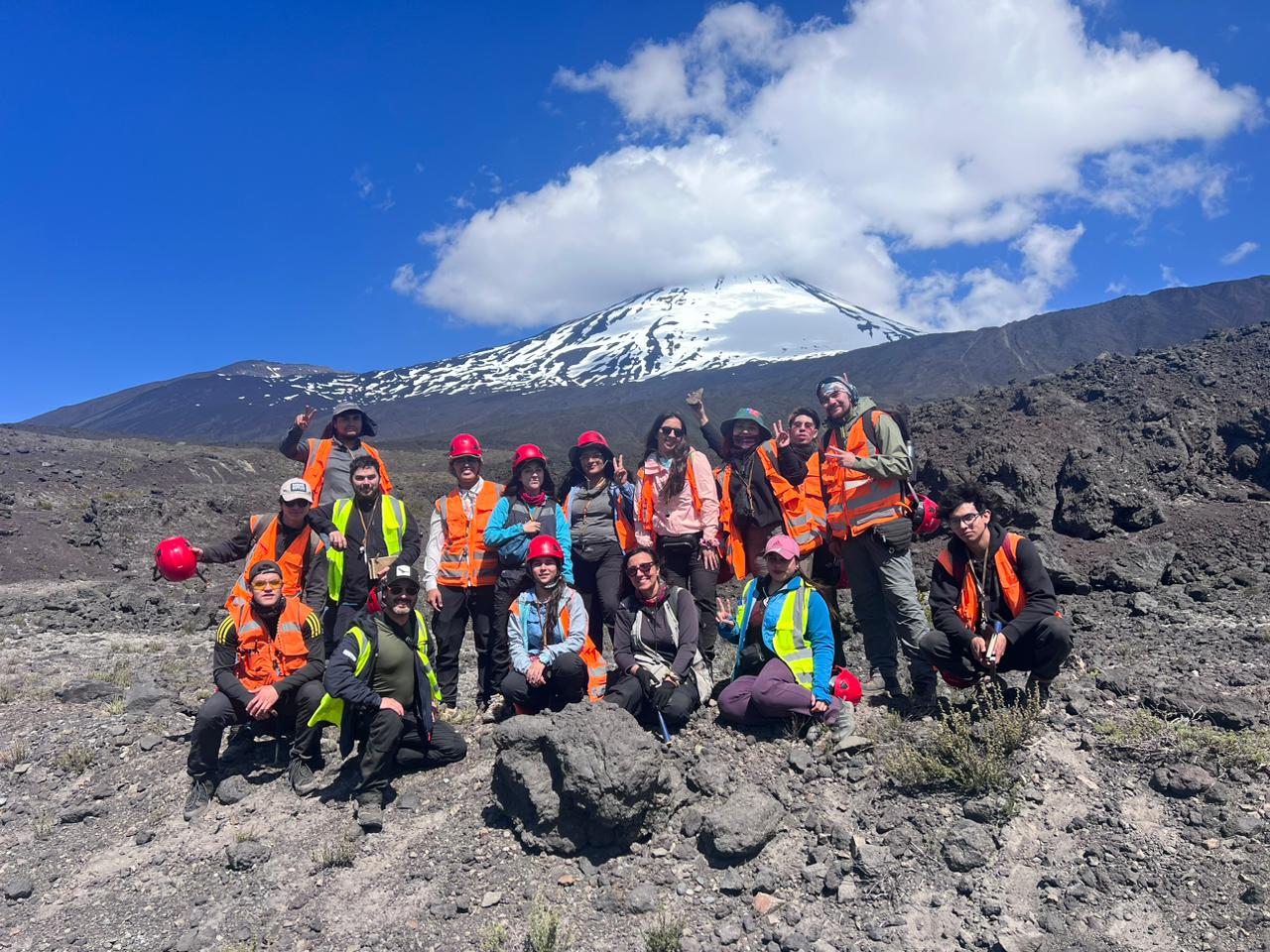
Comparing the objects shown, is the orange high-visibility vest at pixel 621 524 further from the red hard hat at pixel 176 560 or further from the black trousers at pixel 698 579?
the red hard hat at pixel 176 560

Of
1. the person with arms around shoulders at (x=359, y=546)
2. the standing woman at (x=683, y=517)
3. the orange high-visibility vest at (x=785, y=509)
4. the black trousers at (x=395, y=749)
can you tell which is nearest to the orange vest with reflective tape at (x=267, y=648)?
the person with arms around shoulders at (x=359, y=546)

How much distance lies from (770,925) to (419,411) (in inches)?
3247

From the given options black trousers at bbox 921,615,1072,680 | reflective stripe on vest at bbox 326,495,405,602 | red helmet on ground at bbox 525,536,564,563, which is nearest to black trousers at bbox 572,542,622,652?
red helmet on ground at bbox 525,536,564,563

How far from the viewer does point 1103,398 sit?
11.8 meters

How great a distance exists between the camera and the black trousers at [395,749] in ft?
12.4

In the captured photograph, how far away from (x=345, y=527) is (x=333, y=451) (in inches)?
24.4

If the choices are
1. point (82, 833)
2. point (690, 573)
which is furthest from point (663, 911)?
point (82, 833)

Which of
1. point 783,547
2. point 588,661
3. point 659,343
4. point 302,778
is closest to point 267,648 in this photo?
point 302,778

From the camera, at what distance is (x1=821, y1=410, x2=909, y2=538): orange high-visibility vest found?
4.26m

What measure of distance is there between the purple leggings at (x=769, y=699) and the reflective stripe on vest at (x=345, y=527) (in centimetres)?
234

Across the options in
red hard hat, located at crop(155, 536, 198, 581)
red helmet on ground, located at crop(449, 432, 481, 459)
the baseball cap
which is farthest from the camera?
red helmet on ground, located at crop(449, 432, 481, 459)

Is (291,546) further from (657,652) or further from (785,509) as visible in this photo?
(785,509)

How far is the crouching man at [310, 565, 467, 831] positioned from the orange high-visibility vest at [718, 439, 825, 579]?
2.02 metres

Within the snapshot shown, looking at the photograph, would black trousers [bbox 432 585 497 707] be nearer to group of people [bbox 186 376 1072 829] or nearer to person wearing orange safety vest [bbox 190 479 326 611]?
group of people [bbox 186 376 1072 829]
